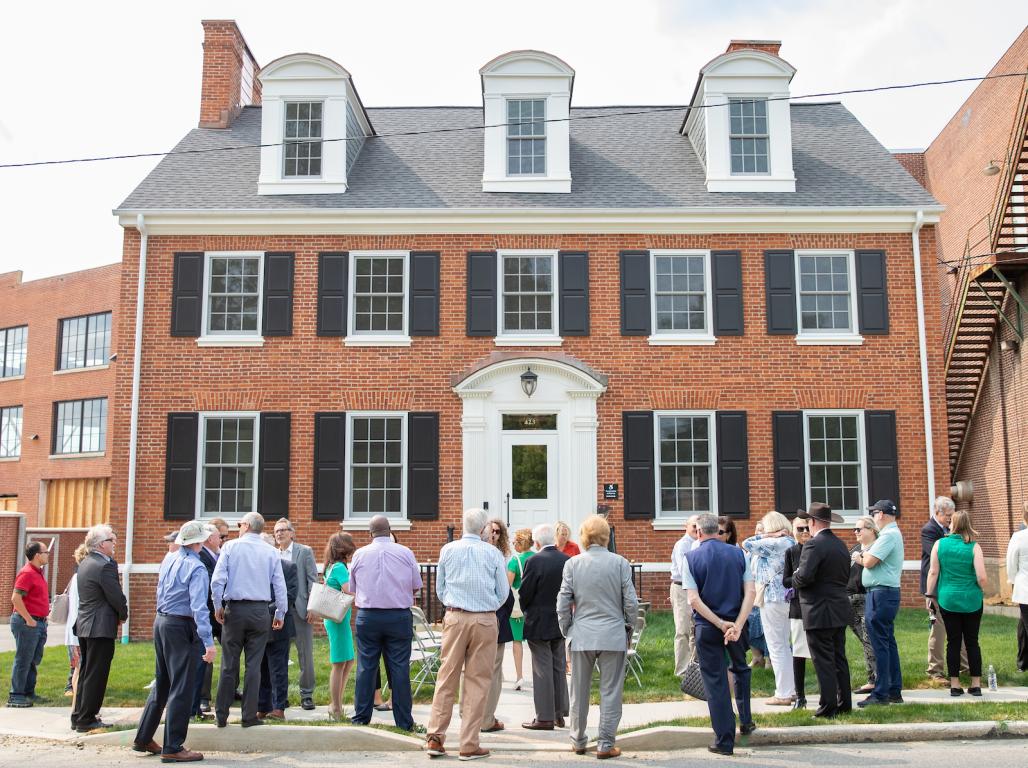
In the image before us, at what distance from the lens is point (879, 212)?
53.8 feet

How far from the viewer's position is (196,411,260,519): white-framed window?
640 inches

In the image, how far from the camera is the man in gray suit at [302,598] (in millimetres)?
9281

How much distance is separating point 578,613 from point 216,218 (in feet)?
38.1

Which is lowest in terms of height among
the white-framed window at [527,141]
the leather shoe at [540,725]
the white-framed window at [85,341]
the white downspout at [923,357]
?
the leather shoe at [540,725]

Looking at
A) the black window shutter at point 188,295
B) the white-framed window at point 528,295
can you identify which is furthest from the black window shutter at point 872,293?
the black window shutter at point 188,295

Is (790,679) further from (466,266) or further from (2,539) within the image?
(2,539)

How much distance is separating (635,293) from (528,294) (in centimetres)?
182

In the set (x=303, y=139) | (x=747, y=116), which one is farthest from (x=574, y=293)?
(x=303, y=139)

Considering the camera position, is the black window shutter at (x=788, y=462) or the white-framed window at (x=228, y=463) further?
the white-framed window at (x=228, y=463)

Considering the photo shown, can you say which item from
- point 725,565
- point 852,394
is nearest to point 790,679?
point 725,565

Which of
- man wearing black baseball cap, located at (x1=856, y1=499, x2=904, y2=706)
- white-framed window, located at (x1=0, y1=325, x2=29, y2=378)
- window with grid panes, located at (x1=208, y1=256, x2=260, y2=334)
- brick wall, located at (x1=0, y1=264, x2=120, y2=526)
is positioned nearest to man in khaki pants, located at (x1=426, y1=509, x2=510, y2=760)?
man wearing black baseball cap, located at (x1=856, y1=499, x2=904, y2=706)

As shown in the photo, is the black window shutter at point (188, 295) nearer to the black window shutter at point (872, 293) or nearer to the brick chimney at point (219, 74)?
the brick chimney at point (219, 74)

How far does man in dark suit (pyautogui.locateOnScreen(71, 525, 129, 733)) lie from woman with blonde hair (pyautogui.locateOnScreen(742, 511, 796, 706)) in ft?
18.6

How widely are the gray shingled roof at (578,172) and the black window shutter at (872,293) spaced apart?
0.94 meters
